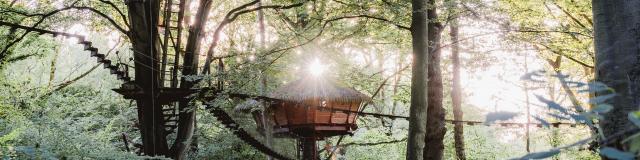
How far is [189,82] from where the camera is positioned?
1118 cm

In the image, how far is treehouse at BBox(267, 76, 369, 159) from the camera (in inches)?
452

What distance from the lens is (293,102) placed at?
37.5 feet

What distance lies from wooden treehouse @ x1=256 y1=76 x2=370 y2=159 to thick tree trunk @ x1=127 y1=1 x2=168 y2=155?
259 centimetres

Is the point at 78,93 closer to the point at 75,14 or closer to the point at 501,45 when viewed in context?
the point at 75,14

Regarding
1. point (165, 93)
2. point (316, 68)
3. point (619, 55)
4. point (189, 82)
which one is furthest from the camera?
point (189, 82)

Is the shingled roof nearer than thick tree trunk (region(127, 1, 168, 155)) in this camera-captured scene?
No

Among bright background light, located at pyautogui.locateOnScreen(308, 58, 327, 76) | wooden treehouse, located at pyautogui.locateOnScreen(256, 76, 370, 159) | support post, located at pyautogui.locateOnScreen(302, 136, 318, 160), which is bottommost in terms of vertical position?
support post, located at pyautogui.locateOnScreen(302, 136, 318, 160)

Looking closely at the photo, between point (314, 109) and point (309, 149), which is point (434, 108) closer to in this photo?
point (314, 109)

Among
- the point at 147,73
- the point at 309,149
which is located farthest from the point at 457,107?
the point at 147,73

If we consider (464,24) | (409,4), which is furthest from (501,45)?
(409,4)

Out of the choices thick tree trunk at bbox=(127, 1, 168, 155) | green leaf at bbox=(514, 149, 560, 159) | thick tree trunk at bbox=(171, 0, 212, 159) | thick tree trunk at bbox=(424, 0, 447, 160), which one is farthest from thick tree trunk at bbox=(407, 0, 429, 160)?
thick tree trunk at bbox=(127, 1, 168, 155)

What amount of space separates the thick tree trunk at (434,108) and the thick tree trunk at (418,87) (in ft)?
3.24

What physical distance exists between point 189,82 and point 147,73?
3.02 feet

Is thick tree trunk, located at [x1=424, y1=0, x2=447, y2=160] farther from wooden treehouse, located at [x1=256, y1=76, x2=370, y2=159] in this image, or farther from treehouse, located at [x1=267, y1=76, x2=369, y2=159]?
wooden treehouse, located at [x1=256, y1=76, x2=370, y2=159]
